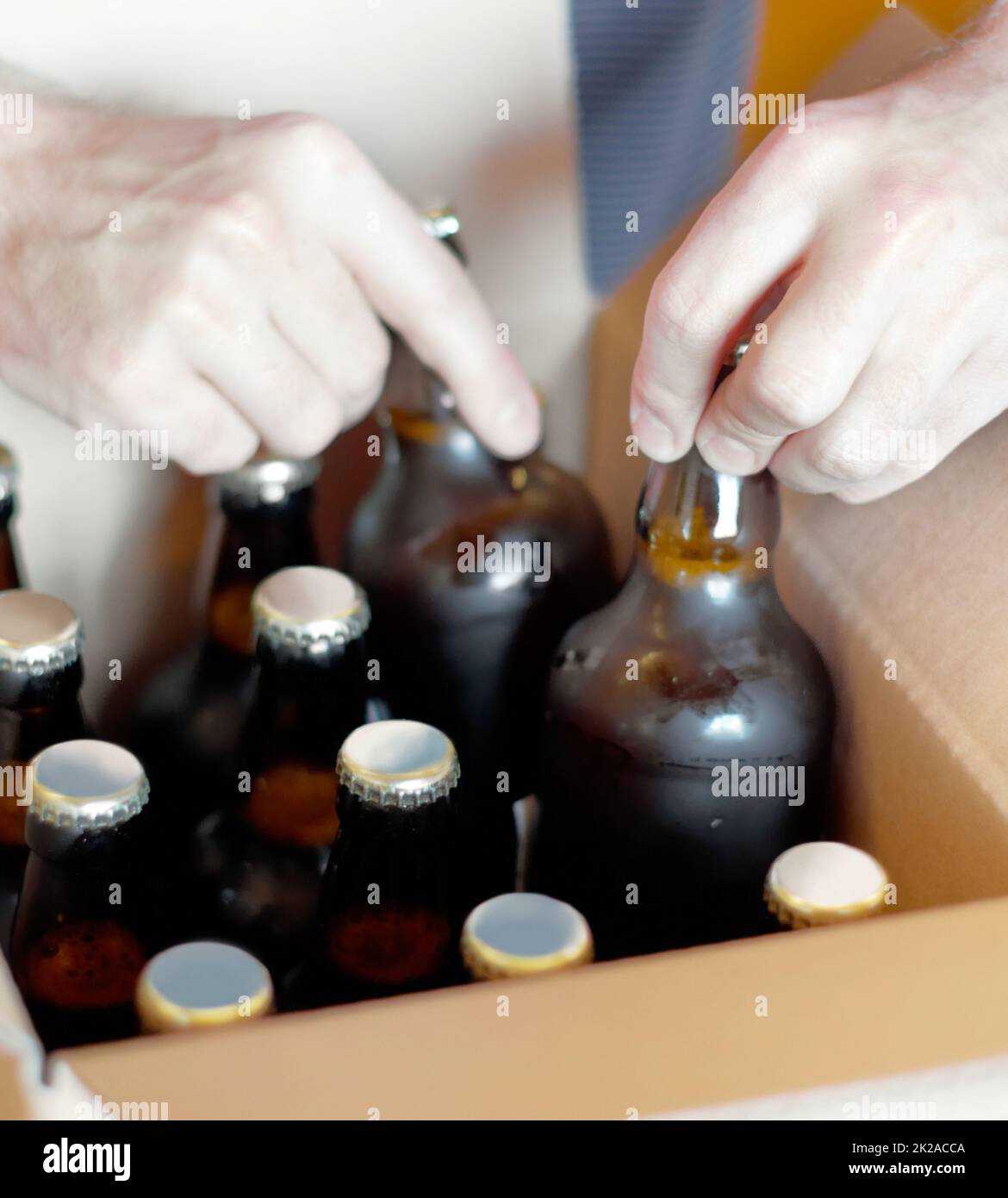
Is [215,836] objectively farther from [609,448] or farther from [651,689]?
[609,448]

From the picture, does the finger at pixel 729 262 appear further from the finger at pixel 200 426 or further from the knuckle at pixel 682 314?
the finger at pixel 200 426

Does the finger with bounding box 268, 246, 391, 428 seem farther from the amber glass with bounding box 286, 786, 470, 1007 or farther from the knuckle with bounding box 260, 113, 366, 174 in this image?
the amber glass with bounding box 286, 786, 470, 1007

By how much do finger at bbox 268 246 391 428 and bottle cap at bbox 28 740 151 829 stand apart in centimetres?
21

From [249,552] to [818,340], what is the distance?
33cm

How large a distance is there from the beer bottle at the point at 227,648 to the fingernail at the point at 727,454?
9.0 inches

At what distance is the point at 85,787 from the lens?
47cm

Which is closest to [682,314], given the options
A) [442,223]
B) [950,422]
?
[950,422]

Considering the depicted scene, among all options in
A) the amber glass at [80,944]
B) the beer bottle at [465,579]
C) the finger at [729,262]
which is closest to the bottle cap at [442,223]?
the beer bottle at [465,579]

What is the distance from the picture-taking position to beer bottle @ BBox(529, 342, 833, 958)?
532 millimetres

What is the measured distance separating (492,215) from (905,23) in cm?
25

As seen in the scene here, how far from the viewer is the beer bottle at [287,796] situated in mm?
562

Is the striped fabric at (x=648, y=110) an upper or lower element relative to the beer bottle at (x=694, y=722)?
upper

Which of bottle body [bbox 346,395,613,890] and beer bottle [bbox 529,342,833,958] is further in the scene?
bottle body [bbox 346,395,613,890]

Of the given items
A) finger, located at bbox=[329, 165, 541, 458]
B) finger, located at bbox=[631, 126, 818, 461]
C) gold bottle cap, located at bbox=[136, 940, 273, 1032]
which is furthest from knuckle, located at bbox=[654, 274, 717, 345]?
gold bottle cap, located at bbox=[136, 940, 273, 1032]
